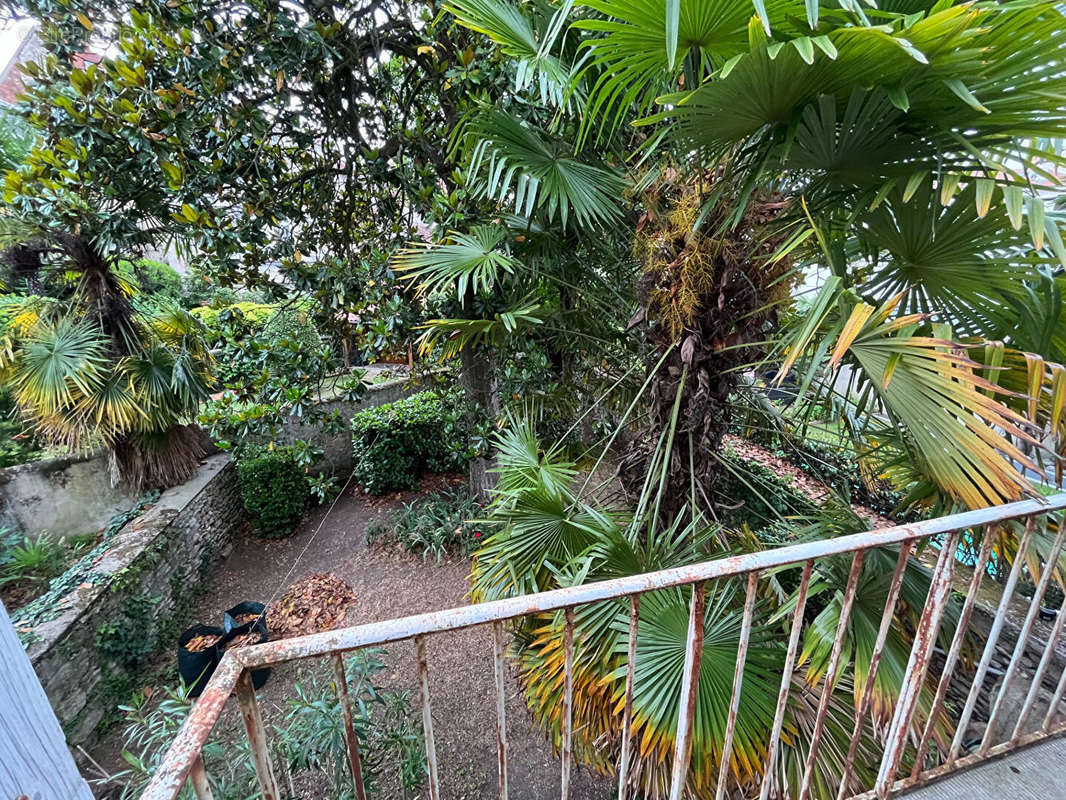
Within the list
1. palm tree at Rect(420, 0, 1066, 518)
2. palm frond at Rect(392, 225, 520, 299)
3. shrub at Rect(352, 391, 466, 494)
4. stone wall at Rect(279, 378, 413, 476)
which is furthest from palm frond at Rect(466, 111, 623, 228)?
stone wall at Rect(279, 378, 413, 476)

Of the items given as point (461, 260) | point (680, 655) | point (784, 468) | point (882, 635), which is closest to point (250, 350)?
point (461, 260)

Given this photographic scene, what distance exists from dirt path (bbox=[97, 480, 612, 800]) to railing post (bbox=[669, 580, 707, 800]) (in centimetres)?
156

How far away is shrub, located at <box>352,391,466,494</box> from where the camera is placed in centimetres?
525

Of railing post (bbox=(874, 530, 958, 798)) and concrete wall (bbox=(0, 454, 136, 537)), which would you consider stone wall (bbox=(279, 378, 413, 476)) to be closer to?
concrete wall (bbox=(0, 454, 136, 537))

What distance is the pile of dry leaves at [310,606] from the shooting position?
3.53 metres

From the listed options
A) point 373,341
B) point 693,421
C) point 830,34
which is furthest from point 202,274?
point 830,34

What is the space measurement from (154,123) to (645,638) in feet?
10.4

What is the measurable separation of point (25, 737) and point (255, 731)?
0.29m

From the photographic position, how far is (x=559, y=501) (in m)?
2.04

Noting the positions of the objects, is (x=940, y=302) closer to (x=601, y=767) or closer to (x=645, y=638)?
(x=645, y=638)

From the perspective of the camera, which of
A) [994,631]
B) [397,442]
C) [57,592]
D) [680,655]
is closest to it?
[994,631]

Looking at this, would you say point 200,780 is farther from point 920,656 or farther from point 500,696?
point 920,656

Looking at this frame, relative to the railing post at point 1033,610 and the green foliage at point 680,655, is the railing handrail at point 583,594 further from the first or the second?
the green foliage at point 680,655

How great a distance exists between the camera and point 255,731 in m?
0.74
